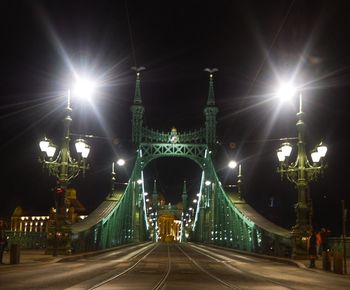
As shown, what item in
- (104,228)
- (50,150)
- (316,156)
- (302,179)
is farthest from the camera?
(104,228)

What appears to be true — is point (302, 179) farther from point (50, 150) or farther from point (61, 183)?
point (50, 150)

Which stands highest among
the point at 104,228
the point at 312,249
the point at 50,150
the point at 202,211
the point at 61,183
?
the point at 202,211

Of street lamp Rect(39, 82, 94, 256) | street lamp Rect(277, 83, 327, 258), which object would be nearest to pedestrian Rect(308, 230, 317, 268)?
street lamp Rect(277, 83, 327, 258)

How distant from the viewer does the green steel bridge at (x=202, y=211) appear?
3484 cm

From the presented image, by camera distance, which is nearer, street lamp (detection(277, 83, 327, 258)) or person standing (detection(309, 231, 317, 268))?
person standing (detection(309, 231, 317, 268))

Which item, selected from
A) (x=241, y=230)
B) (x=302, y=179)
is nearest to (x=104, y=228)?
(x=241, y=230)

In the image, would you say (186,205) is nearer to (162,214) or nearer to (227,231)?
(162,214)

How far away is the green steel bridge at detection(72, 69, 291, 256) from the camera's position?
3484cm

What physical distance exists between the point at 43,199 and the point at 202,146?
82.5 ft

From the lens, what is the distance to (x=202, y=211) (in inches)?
3374

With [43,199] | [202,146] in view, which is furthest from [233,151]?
[43,199]

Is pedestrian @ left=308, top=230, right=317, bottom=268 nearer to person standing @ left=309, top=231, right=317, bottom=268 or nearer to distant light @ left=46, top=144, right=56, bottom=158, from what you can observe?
person standing @ left=309, top=231, right=317, bottom=268

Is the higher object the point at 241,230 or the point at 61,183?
the point at 61,183

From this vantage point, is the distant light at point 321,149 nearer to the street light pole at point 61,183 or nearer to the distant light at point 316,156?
the distant light at point 316,156
